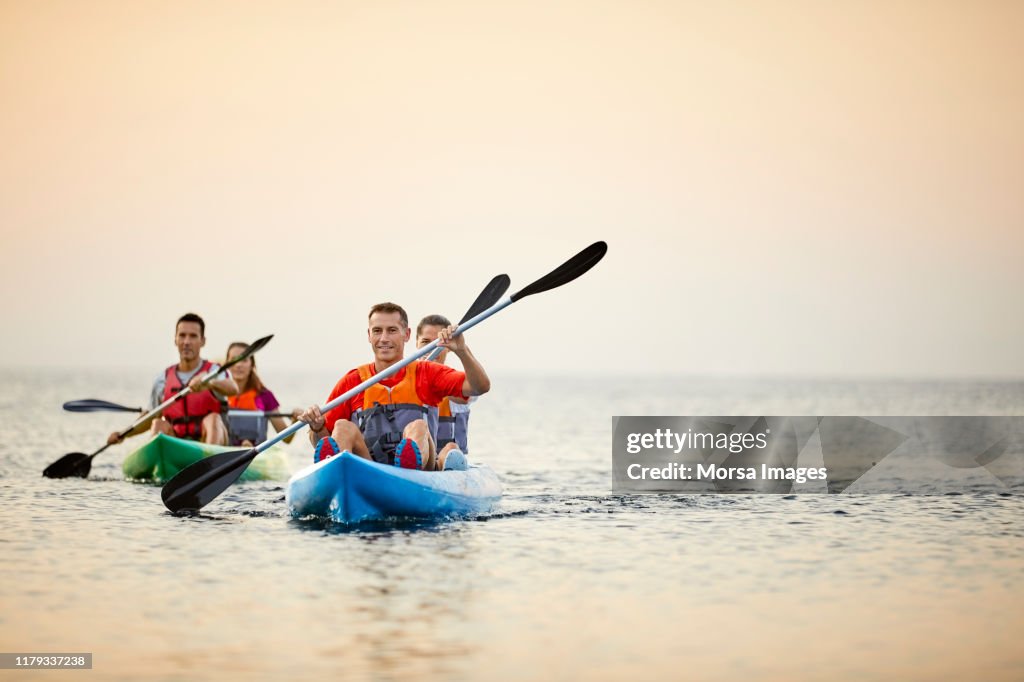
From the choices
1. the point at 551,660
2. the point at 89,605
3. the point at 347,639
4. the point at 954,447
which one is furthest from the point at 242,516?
the point at 954,447

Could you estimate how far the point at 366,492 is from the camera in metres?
8.62

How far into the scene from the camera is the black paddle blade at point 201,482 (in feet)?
32.7

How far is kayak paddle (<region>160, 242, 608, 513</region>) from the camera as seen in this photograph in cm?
963

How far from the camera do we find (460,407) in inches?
437

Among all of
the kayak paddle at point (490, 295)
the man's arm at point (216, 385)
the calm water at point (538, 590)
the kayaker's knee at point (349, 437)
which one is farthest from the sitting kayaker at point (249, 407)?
the kayaker's knee at point (349, 437)

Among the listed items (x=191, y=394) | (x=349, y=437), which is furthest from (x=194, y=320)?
(x=349, y=437)

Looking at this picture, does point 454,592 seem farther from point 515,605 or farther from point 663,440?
point 663,440

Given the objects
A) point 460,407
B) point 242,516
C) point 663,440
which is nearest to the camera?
point 242,516

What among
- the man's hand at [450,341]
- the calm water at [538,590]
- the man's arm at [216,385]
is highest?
the man's hand at [450,341]

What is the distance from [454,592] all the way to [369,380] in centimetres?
269

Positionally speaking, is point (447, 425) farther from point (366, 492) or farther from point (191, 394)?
point (191, 394)

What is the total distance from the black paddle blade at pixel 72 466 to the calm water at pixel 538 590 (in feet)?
7.96

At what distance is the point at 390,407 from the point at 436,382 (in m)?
0.38

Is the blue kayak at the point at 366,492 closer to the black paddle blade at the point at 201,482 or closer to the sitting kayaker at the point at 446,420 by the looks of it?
the sitting kayaker at the point at 446,420
